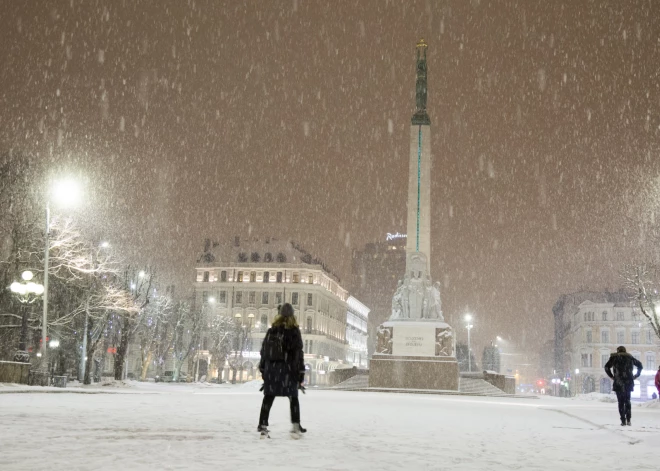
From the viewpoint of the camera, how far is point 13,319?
115ft

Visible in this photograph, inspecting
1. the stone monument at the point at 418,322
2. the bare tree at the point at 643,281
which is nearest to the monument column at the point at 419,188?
the stone monument at the point at 418,322

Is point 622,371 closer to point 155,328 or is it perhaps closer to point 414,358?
point 414,358

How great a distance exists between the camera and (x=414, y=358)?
134 ft

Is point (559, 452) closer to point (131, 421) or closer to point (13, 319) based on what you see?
A: point (131, 421)

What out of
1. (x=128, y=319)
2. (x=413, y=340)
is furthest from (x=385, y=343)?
(x=128, y=319)

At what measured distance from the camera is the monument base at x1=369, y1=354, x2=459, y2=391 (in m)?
40.0

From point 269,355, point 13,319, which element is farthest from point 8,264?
point 269,355

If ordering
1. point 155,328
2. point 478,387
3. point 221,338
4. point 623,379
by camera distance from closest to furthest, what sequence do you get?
point 623,379 → point 478,387 → point 155,328 → point 221,338

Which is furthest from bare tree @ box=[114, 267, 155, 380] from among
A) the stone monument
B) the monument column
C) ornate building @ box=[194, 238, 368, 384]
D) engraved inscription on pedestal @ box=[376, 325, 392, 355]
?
ornate building @ box=[194, 238, 368, 384]

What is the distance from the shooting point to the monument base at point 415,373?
131 ft

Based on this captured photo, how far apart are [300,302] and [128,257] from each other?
49.8 metres

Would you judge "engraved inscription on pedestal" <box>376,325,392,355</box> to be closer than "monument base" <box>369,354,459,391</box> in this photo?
No

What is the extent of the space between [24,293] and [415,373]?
2133 cm

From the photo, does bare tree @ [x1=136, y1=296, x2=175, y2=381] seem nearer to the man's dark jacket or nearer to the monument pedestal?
the monument pedestal
